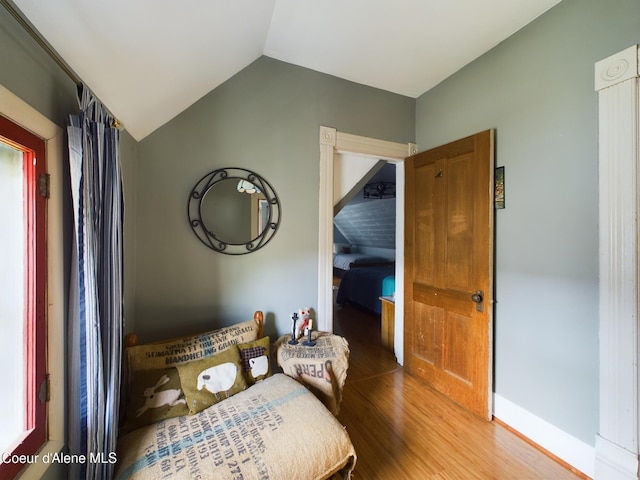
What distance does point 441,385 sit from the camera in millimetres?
Answer: 2150

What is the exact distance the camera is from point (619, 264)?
1297 millimetres

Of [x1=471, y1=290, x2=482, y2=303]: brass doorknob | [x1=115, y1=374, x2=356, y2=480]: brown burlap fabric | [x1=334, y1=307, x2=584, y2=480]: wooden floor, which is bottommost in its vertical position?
[x1=334, y1=307, x2=584, y2=480]: wooden floor

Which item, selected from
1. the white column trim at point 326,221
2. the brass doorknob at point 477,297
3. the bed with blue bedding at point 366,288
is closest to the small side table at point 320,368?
the white column trim at point 326,221

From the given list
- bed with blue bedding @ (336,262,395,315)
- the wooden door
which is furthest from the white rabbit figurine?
bed with blue bedding @ (336,262,395,315)

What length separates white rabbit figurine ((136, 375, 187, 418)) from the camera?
4.33 ft

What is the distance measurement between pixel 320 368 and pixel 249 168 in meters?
1.55

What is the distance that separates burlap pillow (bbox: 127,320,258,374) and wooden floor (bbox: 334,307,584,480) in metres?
0.99

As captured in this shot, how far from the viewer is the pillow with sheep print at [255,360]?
5.34 ft

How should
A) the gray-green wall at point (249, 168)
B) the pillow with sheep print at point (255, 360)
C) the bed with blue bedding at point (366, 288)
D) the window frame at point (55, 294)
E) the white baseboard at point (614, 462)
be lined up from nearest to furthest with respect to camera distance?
the window frame at point (55, 294) < the white baseboard at point (614, 462) < the pillow with sheep print at point (255, 360) < the gray-green wall at point (249, 168) < the bed with blue bedding at point (366, 288)

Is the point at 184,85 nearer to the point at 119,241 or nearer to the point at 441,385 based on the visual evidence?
the point at 119,241

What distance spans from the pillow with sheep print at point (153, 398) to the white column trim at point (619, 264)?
7.30 ft

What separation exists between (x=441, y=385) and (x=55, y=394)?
2438mm

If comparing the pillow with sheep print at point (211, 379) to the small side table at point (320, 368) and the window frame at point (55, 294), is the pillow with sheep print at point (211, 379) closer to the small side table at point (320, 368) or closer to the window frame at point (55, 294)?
the small side table at point (320, 368)

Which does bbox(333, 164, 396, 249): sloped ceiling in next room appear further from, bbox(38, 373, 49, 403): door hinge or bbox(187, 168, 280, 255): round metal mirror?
bbox(38, 373, 49, 403): door hinge
